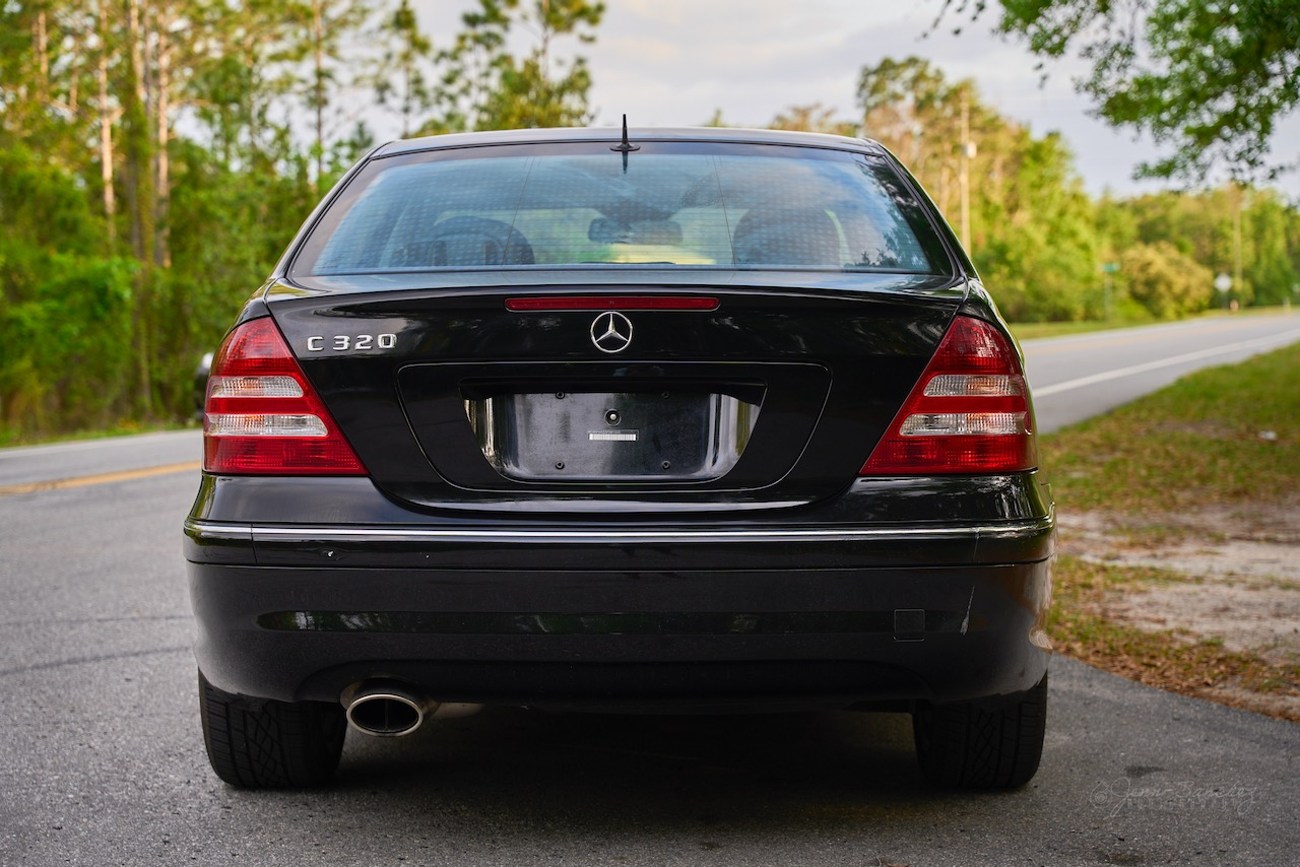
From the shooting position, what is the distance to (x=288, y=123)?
35.0 metres

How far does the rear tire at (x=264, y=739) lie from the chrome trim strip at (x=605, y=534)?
0.66 meters

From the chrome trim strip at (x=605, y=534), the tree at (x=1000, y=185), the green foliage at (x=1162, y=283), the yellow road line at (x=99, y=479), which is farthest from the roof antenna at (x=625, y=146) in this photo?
the green foliage at (x=1162, y=283)

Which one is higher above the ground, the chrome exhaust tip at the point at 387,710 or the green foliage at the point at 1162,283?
the chrome exhaust tip at the point at 387,710

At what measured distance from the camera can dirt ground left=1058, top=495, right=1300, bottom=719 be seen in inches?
216

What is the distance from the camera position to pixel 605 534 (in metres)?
2.95

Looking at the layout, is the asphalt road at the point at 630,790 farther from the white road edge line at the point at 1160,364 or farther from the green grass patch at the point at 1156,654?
the white road edge line at the point at 1160,364

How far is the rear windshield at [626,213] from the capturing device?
3414 millimetres

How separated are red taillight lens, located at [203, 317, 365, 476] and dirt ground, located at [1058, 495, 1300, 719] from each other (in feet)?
10.3

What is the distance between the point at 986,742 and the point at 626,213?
1.57m

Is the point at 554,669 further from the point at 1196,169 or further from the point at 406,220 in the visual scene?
the point at 1196,169

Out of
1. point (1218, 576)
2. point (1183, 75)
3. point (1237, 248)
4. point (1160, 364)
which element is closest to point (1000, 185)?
point (1237, 248)

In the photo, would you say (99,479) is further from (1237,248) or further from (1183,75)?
(1237,248)

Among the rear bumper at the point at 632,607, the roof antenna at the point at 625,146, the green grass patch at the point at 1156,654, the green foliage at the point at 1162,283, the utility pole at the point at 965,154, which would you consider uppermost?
the utility pole at the point at 965,154

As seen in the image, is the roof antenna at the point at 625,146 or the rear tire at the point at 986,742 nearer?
the rear tire at the point at 986,742
